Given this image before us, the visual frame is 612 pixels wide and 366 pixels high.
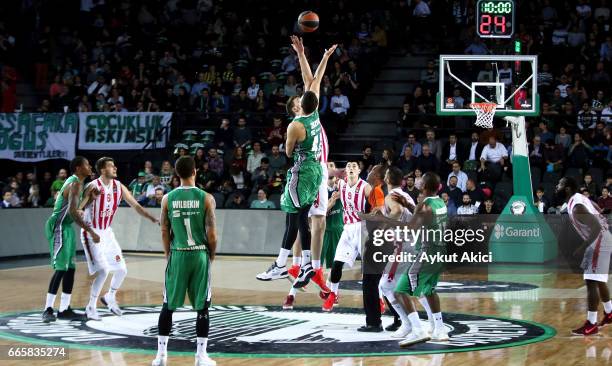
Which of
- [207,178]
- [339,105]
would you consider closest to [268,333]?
[207,178]

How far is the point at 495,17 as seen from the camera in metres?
18.6

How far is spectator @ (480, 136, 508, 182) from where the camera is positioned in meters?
21.1

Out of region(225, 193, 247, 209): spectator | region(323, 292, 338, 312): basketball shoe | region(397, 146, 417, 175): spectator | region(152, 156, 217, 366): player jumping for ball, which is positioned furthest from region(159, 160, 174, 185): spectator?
region(152, 156, 217, 366): player jumping for ball

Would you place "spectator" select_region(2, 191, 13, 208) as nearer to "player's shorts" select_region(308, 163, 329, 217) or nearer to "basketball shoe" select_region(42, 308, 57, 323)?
"basketball shoe" select_region(42, 308, 57, 323)

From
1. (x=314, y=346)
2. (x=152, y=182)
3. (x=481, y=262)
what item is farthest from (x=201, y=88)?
(x=314, y=346)

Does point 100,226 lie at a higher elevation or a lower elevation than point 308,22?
lower

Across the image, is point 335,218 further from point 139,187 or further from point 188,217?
point 139,187

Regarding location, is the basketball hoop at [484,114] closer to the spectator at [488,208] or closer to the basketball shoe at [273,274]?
the spectator at [488,208]

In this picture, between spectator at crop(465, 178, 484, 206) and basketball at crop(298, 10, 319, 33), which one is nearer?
basketball at crop(298, 10, 319, 33)

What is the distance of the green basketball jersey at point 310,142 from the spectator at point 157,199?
1071 centimetres

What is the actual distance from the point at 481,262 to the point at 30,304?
28.0 feet

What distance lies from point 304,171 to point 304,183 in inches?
5.3

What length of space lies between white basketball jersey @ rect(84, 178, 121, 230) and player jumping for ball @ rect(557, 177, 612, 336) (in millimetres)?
5126

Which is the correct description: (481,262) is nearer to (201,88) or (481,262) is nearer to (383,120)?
(383,120)
